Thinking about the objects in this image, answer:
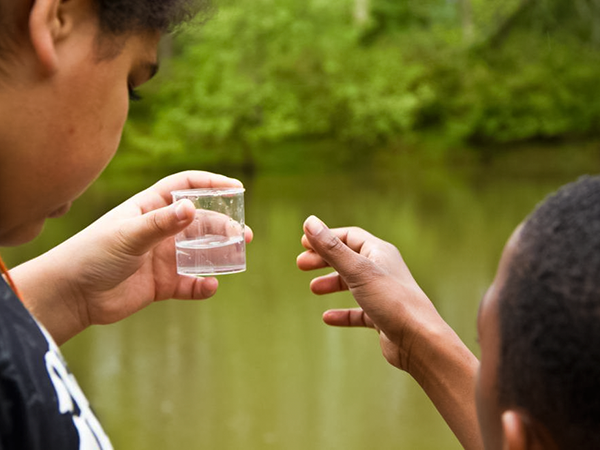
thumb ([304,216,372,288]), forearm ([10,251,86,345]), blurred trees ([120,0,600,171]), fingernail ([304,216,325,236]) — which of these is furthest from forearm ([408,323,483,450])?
blurred trees ([120,0,600,171])

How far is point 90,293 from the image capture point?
161cm

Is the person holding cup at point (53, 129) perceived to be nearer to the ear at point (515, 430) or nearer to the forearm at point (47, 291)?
the forearm at point (47, 291)

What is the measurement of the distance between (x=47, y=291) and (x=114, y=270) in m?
0.13

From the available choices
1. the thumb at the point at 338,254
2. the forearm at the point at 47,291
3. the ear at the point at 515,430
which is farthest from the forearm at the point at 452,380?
the forearm at the point at 47,291

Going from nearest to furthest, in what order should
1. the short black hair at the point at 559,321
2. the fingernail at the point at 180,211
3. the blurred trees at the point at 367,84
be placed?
the short black hair at the point at 559,321 → the fingernail at the point at 180,211 → the blurred trees at the point at 367,84

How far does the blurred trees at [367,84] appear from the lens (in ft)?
70.1

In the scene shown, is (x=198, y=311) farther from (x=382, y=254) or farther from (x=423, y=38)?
(x=423, y=38)

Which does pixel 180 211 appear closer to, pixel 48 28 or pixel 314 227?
pixel 314 227

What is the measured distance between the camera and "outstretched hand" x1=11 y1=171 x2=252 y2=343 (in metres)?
1.50

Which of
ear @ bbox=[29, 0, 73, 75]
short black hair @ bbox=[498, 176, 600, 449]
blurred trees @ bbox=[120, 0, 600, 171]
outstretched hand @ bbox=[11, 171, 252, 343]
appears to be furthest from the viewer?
blurred trees @ bbox=[120, 0, 600, 171]

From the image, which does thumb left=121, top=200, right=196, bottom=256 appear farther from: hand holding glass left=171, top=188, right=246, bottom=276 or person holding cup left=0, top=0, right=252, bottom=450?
person holding cup left=0, top=0, right=252, bottom=450

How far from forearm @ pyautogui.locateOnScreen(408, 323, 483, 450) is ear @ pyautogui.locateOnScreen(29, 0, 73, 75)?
830 millimetres

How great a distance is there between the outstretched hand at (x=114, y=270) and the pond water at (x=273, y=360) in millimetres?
2908

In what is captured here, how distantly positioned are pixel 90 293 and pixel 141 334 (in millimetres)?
5131
